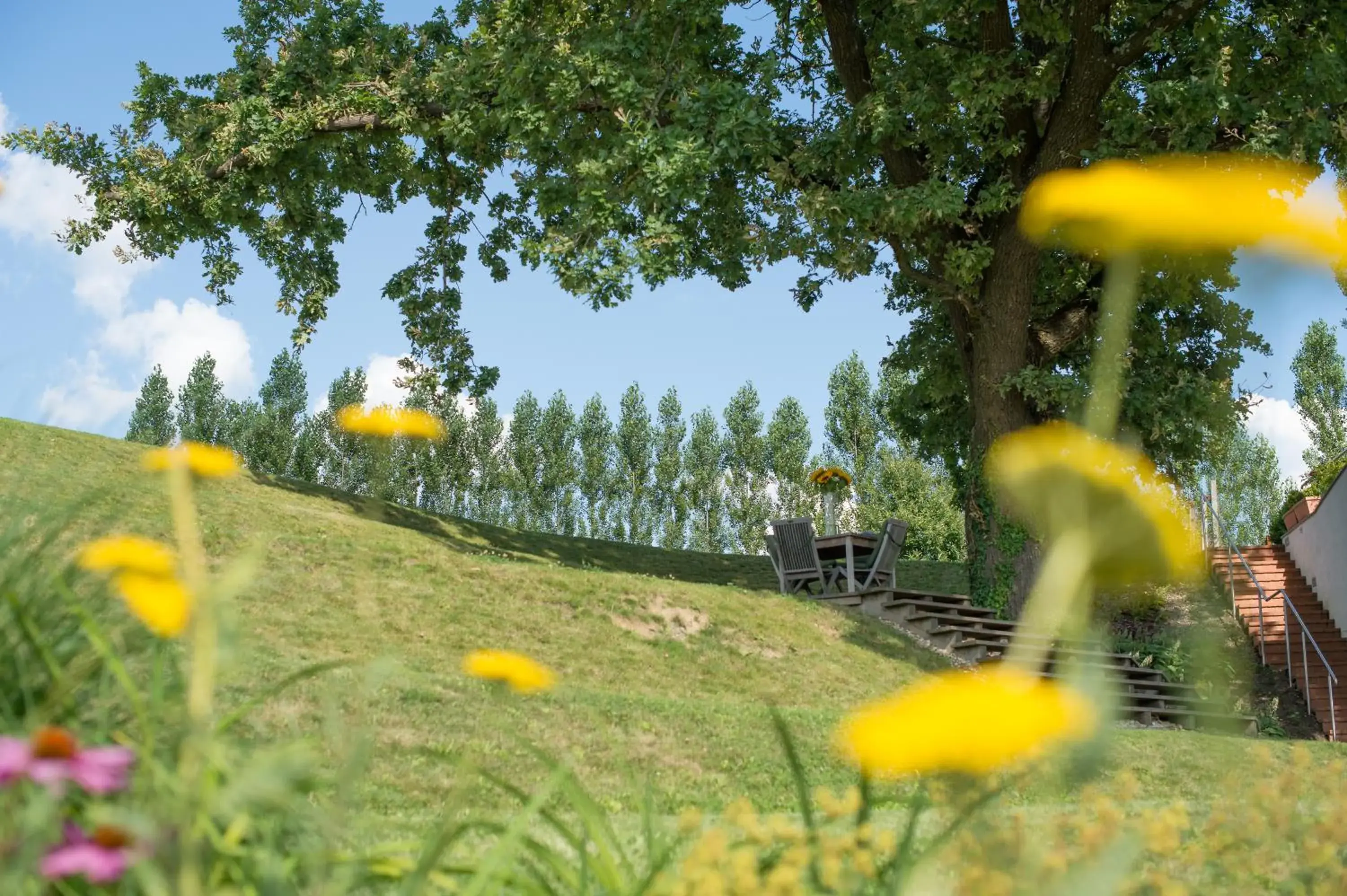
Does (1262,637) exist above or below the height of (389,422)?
below

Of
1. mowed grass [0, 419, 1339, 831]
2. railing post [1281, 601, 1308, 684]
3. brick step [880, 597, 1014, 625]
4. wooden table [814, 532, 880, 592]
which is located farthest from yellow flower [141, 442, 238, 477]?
railing post [1281, 601, 1308, 684]

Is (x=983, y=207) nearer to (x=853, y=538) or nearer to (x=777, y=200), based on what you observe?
(x=777, y=200)

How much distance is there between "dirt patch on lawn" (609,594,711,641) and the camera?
40.1ft

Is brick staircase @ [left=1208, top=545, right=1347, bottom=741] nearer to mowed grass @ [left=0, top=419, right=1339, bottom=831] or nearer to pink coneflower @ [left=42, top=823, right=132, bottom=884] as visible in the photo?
mowed grass @ [left=0, top=419, right=1339, bottom=831]

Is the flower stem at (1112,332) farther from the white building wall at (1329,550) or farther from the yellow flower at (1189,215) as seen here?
the white building wall at (1329,550)

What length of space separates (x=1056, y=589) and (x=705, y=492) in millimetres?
35859

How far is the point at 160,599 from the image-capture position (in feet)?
3.82

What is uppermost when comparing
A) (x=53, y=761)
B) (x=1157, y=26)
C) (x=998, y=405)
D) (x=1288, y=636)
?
(x=1157, y=26)

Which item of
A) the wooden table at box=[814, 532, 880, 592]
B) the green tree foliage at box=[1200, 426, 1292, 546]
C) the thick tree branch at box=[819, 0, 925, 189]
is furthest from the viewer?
the green tree foliage at box=[1200, 426, 1292, 546]

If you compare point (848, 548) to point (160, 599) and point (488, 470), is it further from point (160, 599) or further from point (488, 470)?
point (488, 470)

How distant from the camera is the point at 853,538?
16828mm

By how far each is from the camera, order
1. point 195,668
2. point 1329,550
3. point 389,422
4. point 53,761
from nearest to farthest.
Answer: point 53,761, point 195,668, point 389,422, point 1329,550

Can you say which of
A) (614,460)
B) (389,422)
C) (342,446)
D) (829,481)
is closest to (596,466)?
(614,460)

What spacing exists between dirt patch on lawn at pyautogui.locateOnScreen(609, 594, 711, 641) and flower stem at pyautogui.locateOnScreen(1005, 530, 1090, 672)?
10549 millimetres
